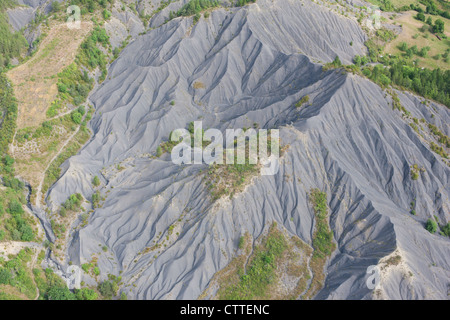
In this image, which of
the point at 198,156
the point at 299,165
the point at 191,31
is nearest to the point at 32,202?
the point at 198,156

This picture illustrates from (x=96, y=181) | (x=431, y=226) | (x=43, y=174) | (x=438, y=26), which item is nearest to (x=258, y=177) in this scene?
(x=431, y=226)

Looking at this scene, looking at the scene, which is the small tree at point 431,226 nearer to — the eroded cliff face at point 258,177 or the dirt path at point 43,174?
the eroded cliff face at point 258,177

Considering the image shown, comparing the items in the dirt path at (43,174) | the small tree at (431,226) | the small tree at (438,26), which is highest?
the small tree at (438,26)

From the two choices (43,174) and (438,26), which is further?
(438,26)

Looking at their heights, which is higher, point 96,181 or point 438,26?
point 438,26

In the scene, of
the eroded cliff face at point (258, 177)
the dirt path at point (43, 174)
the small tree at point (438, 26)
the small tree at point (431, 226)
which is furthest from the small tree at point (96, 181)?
the small tree at point (438, 26)

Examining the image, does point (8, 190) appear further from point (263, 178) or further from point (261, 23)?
point (261, 23)

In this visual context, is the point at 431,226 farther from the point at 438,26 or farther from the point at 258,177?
the point at 438,26

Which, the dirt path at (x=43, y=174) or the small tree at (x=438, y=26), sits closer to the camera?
the dirt path at (x=43, y=174)

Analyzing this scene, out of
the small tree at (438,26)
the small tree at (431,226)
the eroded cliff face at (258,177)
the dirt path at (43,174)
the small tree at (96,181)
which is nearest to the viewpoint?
the eroded cliff face at (258,177)
